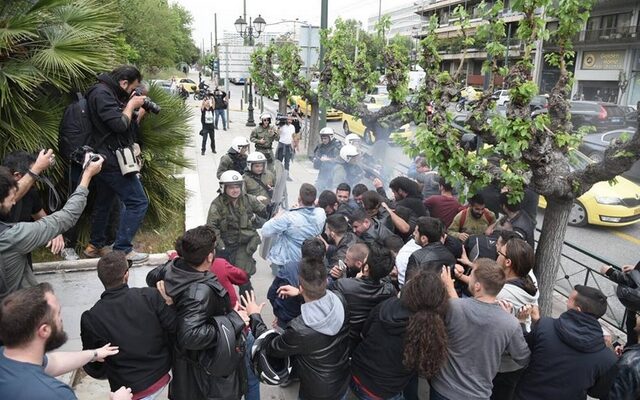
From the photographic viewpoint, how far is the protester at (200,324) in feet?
9.26

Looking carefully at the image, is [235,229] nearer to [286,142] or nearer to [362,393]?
[362,393]

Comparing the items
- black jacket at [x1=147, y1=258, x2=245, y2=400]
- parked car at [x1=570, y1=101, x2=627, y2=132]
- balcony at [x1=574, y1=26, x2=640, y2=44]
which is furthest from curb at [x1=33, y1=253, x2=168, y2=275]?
balcony at [x1=574, y1=26, x2=640, y2=44]

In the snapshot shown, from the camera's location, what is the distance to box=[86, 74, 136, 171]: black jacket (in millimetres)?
4539

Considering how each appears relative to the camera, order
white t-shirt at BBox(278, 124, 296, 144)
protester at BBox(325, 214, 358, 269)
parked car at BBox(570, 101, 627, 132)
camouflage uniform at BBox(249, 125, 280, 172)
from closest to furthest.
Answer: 1. protester at BBox(325, 214, 358, 269)
2. camouflage uniform at BBox(249, 125, 280, 172)
3. white t-shirt at BBox(278, 124, 296, 144)
4. parked car at BBox(570, 101, 627, 132)

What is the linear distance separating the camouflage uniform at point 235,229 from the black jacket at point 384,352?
2280 millimetres

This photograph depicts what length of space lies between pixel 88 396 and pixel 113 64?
3.67 m

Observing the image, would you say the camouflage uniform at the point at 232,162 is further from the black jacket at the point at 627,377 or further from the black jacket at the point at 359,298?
the black jacket at the point at 627,377

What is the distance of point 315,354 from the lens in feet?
10.1

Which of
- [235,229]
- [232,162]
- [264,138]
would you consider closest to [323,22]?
[264,138]

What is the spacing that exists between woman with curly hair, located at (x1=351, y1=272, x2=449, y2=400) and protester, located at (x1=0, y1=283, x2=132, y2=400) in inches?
70.3

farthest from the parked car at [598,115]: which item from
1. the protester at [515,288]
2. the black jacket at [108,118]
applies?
the black jacket at [108,118]

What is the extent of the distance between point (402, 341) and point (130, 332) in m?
1.66

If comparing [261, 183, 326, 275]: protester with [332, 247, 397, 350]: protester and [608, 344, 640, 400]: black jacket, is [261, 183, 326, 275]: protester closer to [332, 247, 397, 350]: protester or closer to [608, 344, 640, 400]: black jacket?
[332, 247, 397, 350]: protester

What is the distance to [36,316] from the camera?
2.21 m
